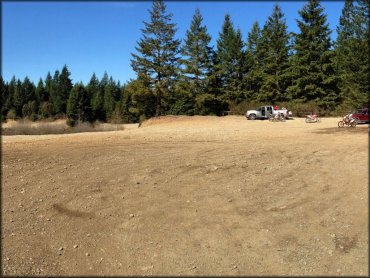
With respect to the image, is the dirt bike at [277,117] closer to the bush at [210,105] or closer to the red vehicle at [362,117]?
the red vehicle at [362,117]

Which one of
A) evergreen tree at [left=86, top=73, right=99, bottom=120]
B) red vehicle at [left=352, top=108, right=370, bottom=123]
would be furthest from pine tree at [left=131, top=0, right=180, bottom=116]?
evergreen tree at [left=86, top=73, right=99, bottom=120]

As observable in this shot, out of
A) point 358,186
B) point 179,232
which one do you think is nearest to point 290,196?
point 358,186

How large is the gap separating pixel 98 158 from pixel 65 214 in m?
3.92

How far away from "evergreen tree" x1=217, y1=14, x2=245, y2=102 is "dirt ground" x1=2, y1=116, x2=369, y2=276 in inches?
1391

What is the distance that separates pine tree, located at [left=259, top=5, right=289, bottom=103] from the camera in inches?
1769

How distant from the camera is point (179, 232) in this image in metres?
6.76

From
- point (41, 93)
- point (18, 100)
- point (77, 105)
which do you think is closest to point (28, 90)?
point (41, 93)

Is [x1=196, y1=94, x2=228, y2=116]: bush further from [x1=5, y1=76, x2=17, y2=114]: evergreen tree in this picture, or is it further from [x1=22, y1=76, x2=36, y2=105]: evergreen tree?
[x1=22, y1=76, x2=36, y2=105]: evergreen tree

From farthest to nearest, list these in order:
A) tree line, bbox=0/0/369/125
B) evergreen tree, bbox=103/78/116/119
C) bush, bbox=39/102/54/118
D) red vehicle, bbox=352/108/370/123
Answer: evergreen tree, bbox=103/78/116/119 < bush, bbox=39/102/54/118 < tree line, bbox=0/0/369/125 < red vehicle, bbox=352/108/370/123

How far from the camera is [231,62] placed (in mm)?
46500

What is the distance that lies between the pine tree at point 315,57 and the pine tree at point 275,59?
3.17 meters

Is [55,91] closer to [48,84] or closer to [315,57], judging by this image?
[48,84]

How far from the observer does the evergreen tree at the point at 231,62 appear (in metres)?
45.6

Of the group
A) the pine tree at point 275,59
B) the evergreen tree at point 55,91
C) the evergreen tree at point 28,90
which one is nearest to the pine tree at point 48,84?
the evergreen tree at point 55,91
